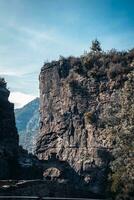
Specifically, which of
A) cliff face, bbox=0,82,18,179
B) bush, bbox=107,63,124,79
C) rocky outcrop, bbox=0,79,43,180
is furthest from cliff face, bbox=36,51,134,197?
cliff face, bbox=0,82,18,179

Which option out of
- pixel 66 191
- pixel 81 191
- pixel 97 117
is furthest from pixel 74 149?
pixel 66 191

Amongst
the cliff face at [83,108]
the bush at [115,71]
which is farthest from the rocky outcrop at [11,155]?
the bush at [115,71]

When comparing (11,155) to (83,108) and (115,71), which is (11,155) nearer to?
(83,108)

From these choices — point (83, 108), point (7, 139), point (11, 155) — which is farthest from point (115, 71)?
point (11, 155)

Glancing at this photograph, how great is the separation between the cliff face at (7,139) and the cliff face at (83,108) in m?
6.00

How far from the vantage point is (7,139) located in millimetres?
40625

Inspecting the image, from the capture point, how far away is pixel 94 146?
4241 centimetres

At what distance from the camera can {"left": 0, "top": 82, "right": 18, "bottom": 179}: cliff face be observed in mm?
36844

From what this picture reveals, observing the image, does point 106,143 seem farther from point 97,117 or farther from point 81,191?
point 81,191

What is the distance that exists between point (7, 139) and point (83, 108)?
8.66m

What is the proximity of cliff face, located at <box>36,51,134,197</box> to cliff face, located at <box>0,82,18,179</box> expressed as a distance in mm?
6004

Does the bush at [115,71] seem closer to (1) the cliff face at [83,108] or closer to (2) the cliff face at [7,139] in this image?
(1) the cliff face at [83,108]

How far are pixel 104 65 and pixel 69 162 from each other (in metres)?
10.3

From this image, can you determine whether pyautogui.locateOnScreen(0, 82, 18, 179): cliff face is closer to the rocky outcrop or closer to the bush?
the rocky outcrop
